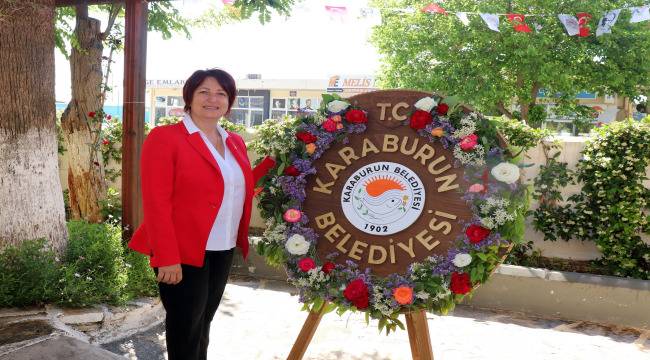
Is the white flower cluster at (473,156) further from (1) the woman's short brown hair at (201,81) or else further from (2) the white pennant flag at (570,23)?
(2) the white pennant flag at (570,23)

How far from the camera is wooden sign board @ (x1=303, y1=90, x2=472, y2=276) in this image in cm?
250

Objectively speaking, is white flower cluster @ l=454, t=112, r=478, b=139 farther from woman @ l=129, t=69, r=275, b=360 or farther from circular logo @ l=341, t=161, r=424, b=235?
woman @ l=129, t=69, r=275, b=360

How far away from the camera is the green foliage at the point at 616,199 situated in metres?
4.60

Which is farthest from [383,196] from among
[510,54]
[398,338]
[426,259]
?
[510,54]

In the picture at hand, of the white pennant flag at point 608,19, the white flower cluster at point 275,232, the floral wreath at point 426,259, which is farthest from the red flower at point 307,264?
the white pennant flag at point 608,19

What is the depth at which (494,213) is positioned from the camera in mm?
2389

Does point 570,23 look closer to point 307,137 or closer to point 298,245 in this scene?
point 307,137

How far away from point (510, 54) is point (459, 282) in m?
14.3

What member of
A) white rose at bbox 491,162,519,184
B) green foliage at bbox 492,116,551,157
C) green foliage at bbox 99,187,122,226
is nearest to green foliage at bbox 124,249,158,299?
green foliage at bbox 99,187,122,226

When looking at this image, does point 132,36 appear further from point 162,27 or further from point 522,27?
point 522,27

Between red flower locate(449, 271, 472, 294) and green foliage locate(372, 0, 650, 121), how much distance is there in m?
12.8

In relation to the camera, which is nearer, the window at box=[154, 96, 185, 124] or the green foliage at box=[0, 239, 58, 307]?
the green foliage at box=[0, 239, 58, 307]

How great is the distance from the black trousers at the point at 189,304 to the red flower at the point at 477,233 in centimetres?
114

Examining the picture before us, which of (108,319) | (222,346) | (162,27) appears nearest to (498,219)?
(222,346)
